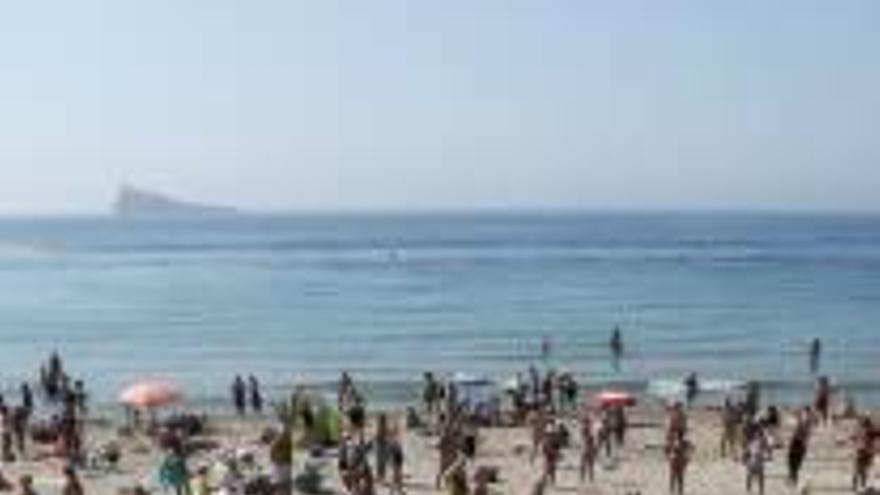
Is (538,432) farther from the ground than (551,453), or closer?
closer

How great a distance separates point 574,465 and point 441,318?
156ft

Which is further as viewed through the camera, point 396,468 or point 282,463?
point 396,468

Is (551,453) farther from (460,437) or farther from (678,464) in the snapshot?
(460,437)

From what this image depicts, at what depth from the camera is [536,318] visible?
3123 inches

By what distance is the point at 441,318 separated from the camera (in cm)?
8038

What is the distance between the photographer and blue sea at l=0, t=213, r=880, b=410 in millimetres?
58531

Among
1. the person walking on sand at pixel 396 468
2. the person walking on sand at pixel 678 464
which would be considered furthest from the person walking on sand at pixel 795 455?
the person walking on sand at pixel 396 468

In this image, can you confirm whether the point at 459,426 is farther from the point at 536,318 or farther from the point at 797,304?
the point at 797,304

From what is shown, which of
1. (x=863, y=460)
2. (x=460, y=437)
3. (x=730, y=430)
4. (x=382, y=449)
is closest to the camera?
(x=863, y=460)

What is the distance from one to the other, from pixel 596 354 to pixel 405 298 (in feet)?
110

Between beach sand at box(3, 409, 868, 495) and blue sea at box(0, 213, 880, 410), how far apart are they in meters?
11.2

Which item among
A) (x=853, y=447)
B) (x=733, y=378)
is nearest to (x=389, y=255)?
(x=733, y=378)

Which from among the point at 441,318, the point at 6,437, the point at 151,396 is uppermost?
the point at 151,396

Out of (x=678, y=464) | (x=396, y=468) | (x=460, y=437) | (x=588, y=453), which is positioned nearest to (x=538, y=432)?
(x=460, y=437)
